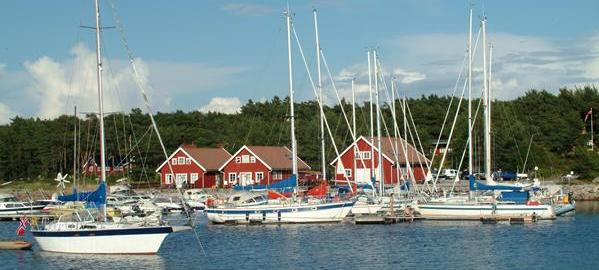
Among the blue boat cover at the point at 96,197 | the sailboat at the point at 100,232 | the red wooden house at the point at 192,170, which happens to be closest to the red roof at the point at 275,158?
the red wooden house at the point at 192,170

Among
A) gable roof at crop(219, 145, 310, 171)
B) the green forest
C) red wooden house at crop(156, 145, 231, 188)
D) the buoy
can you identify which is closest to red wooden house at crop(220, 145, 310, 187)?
gable roof at crop(219, 145, 310, 171)

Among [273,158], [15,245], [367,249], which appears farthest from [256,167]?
[367,249]

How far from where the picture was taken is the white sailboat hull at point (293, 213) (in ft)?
177

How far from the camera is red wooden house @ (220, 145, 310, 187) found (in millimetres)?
90062

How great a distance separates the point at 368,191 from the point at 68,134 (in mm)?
55748

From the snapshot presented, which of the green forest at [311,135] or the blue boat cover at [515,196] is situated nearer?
the blue boat cover at [515,196]

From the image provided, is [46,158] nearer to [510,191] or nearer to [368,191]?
[368,191]

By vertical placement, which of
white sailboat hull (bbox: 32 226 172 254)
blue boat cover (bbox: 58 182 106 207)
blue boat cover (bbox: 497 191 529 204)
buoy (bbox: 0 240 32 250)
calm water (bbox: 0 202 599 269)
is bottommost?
calm water (bbox: 0 202 599 269)

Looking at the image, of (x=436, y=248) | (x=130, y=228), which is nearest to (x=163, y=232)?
(x=130, y=228)

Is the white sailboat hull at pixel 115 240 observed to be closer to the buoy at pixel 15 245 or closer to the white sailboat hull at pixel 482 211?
the buoy at pixel 15 245

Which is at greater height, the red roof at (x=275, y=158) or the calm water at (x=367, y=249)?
the red roof at (x=275, y=158)

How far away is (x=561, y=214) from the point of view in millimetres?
59281

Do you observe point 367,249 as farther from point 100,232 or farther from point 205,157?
point 205,157

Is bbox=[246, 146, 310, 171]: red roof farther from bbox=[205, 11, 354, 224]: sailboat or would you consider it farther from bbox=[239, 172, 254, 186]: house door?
bbox=[205, 11, 354, 224]: sailboat
